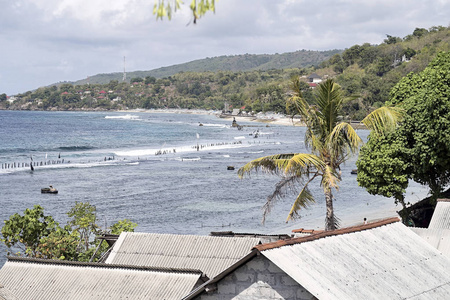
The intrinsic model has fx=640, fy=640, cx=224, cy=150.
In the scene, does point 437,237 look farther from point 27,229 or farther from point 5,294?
point 27,229

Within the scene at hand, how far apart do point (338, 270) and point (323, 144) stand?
25.5 feet

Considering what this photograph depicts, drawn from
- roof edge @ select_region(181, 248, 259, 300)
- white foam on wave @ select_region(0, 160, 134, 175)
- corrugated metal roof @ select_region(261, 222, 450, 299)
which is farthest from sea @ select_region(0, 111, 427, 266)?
roof edge @ select_region(181, 248, 259, 300)

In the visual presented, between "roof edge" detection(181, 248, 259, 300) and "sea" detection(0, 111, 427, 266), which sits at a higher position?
"roof edge" detection(181, 248, 259, 300)

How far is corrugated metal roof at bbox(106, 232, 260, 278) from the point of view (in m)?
17.4

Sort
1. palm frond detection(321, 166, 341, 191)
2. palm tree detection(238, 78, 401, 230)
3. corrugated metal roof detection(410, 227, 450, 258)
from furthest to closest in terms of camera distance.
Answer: corrugated metal roof detection(410, 227, 450, 258), palm tree detection(238, 78, 401, 230), palm frond detection(321, 166, 341, 191)

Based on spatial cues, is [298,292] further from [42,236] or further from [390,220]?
[42,236]

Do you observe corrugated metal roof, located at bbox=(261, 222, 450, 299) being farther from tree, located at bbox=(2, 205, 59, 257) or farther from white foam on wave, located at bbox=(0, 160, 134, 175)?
white foam on wave, located at bbox=(0, 160, 134, 175)

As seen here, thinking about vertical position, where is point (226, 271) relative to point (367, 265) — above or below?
above

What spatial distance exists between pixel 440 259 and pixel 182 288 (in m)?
5.54

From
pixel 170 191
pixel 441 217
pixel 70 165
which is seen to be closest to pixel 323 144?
pixel 441 217

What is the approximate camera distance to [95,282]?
14.1m

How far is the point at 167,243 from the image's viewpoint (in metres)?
18.3

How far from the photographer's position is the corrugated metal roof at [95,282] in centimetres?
1375

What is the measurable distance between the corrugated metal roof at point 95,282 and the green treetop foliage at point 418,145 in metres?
19.6
